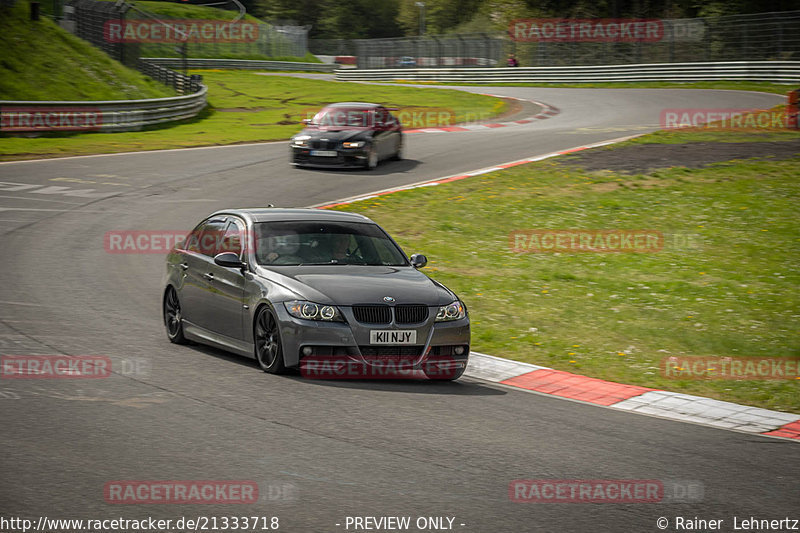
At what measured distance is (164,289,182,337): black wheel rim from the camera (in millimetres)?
10875

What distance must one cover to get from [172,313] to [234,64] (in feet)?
253

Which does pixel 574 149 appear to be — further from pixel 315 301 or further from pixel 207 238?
pixel 315 301

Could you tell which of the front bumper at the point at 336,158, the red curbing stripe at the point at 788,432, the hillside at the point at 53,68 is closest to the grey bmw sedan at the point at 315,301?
the red curbing stripe at the point at 788,432

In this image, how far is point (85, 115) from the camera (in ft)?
109

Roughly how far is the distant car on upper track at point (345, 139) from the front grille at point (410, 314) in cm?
1677

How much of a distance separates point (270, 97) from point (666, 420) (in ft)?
144

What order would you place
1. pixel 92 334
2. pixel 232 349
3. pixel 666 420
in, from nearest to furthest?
pixel 666 420 → pixel 232 349 → pixel 92 334

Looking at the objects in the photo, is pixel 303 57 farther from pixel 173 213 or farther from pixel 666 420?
pixel 666 420

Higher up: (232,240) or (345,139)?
(232,240)

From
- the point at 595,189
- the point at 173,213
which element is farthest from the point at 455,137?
the point at 173,213

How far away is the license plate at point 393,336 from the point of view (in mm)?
8930

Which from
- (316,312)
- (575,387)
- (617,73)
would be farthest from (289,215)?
(617,73)

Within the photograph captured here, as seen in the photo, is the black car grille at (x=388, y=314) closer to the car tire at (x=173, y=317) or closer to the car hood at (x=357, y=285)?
the car hood at (x=357, y=285)

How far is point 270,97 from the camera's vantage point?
50500mm
